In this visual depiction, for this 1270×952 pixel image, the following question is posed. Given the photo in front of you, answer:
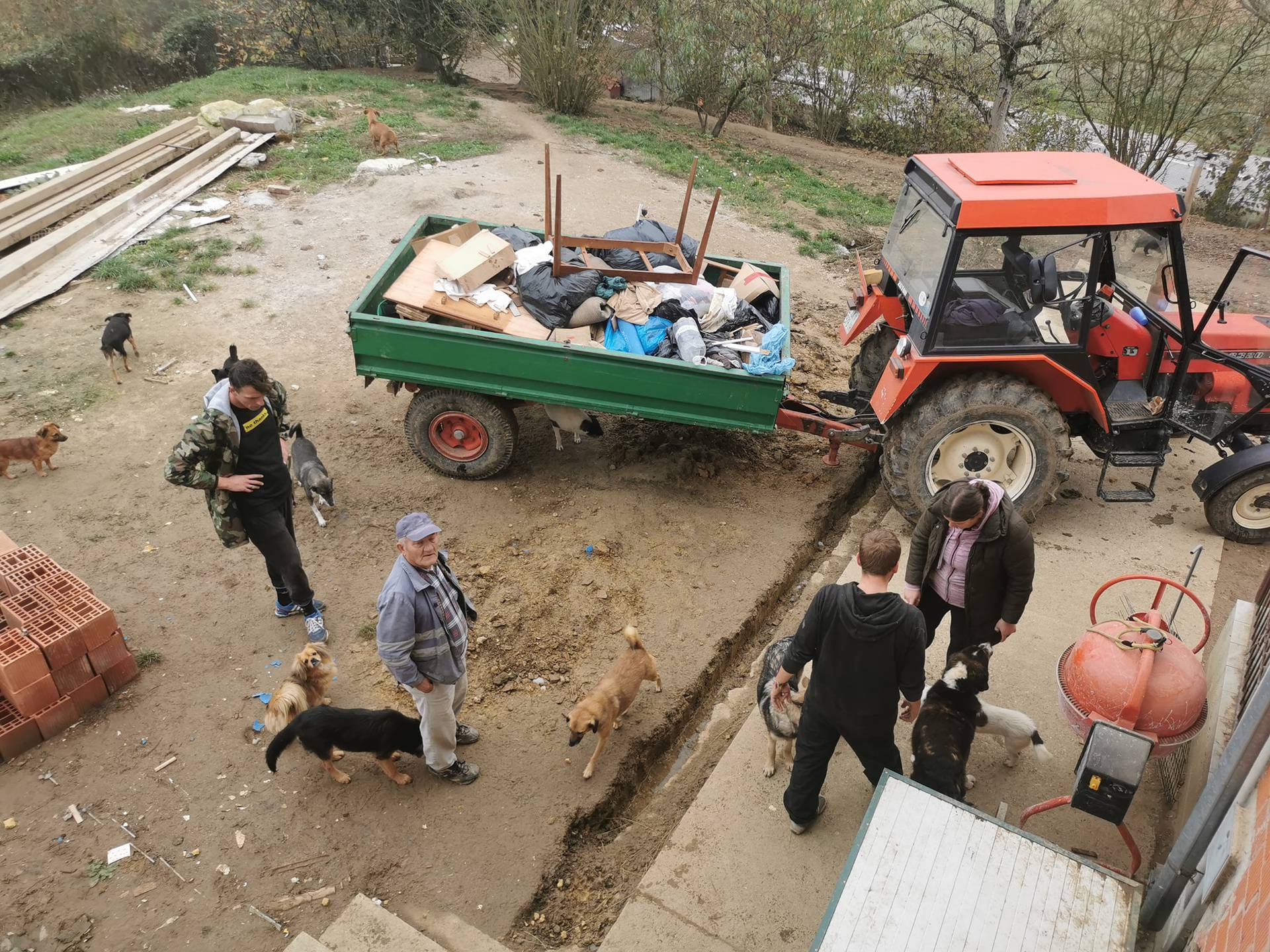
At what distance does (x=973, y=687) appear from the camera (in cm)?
376

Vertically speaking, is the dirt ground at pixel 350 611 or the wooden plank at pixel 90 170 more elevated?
the wooden plank at pixel 90 170

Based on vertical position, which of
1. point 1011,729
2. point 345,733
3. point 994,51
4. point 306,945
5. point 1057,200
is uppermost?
point 994,51

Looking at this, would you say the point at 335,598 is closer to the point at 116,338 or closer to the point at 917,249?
the point at 116,338

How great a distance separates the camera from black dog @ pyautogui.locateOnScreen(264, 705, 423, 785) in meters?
3.96

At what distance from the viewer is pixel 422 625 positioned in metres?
3.77

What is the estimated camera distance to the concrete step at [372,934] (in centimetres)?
342

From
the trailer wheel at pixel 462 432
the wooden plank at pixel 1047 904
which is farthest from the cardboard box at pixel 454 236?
Answer: the wooden plank at pixel 1047 904

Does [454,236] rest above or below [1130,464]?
above

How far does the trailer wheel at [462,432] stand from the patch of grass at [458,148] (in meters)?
8.38

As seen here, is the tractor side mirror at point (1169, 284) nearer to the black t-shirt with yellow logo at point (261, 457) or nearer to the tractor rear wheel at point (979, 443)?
the tractor rear wheel at point (979, 443)

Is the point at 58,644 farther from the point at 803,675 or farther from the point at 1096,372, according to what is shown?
the point at 1096,372

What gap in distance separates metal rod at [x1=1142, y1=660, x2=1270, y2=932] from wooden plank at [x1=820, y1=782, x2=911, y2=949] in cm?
110

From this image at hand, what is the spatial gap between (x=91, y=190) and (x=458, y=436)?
29.0 feet

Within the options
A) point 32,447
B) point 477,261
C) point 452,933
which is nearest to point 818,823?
point 452,933
